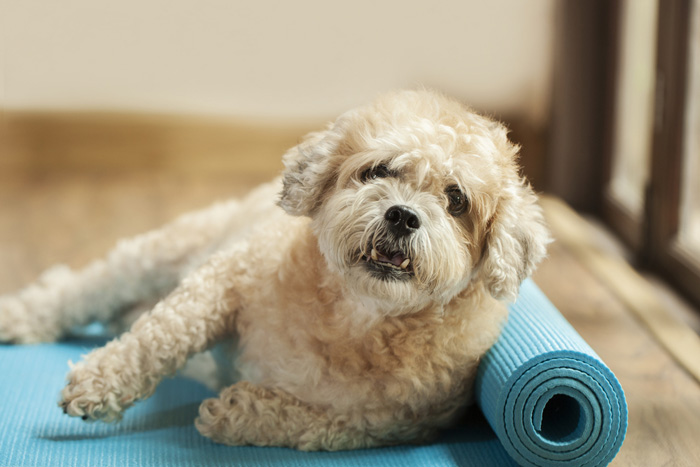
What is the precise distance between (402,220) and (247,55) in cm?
386

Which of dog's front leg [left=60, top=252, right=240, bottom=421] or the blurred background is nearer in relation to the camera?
dog's front leg [left=60, top=252, right=240, bottom=421]

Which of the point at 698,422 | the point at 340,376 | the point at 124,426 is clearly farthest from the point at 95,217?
the point at 698,422

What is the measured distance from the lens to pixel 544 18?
457 centimetres

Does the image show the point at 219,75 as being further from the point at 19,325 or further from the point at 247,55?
the point at 19,325

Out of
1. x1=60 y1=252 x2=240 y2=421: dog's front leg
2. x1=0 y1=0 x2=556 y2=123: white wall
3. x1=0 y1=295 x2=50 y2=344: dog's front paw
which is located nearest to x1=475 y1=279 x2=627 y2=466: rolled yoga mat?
x1=60 y1=252 x2=240 y2=421: dog's front leg

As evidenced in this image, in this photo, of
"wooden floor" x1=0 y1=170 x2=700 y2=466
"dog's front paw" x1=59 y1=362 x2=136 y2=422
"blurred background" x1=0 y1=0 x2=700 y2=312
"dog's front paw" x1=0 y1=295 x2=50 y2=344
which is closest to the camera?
"dog's front paw" x1=59 y1=362 x2=136 y2=422

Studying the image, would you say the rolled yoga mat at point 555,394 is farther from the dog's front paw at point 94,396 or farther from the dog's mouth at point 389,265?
the dog's front paw at point 94,396

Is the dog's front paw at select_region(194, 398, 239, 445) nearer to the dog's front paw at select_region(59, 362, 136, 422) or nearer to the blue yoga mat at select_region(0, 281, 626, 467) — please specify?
the blue yoga mat at select_region(0, 281, 626, 467)

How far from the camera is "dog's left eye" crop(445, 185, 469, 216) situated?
4.82 ft

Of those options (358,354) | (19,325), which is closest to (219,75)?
(19,325)

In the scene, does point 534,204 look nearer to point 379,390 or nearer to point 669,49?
point 379,390

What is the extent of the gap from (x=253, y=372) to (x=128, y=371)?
26cm

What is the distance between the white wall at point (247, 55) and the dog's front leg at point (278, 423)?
3584 mm

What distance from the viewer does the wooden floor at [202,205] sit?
1.83m
